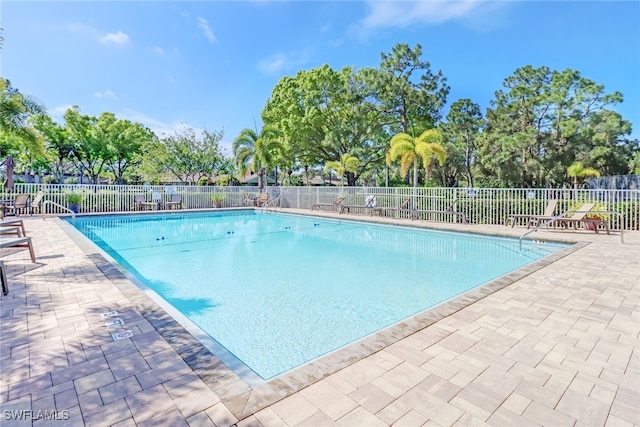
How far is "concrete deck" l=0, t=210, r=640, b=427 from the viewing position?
2.03m

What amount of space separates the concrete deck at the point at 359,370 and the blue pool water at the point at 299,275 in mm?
948

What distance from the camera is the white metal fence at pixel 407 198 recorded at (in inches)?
423

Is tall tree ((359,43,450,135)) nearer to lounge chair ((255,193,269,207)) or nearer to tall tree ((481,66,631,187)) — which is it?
tall tree ((481,66,631,187))

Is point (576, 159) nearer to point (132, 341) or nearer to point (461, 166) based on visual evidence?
point (461, 166)

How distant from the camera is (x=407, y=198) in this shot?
49.8 feet

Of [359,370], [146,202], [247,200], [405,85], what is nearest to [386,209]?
[247,200]

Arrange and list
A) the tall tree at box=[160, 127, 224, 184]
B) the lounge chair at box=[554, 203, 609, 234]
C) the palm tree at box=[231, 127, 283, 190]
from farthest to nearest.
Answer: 1. the tall tree at box=[160, 127, 224, 184]
2. the palm tree at box=[231, 127, 283, 190]
3. the lounge chair at box=[554, 203, 609, 234]

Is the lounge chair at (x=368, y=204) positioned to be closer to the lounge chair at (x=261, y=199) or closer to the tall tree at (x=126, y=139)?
the lounge chair at (x=261, y=199)

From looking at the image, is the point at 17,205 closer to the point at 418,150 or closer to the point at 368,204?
the point at 368,204

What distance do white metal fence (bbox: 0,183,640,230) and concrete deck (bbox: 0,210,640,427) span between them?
313 inches

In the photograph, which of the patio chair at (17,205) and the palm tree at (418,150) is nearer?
the patio chair at (17,205)

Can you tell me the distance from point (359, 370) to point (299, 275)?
14.3 ft

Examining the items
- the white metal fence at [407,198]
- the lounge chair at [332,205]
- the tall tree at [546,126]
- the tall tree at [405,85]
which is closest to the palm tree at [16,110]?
the white metal fence at [407,198]

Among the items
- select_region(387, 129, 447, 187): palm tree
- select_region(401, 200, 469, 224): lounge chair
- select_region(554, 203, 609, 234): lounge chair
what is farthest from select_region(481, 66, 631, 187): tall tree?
select_region(554, 203, 609, 234): lounge chair
